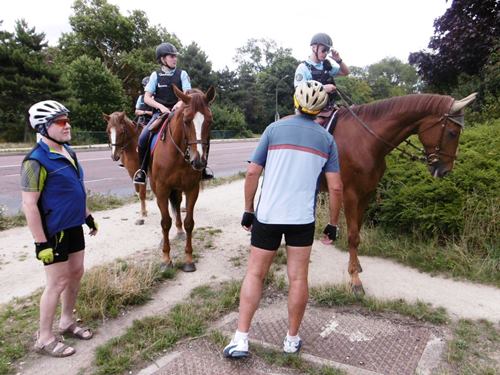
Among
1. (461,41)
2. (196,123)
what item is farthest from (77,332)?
(461,41)

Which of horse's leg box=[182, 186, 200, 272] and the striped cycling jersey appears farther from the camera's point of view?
horse's leg box=[182, 186, 200, 272]

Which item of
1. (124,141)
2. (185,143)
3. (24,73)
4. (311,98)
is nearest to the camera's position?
(311,98)

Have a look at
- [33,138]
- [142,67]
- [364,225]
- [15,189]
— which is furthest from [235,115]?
[364,225]

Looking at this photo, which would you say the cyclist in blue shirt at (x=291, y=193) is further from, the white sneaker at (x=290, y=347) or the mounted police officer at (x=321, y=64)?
the mounted police officer at (x=321, y=64)

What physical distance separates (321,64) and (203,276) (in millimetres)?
3512

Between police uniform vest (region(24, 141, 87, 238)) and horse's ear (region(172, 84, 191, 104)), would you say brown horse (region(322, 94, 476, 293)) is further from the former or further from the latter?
police uniform vest (region(24, 141, 87, 238))

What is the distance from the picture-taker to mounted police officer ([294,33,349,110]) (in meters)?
5.29

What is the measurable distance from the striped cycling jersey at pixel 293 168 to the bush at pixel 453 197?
3319mm

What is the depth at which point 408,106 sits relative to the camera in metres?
4.54

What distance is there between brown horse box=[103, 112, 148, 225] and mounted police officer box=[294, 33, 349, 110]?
170 inches

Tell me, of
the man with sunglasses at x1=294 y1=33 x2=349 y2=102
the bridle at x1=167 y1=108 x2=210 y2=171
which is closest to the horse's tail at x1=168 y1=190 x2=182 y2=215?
the bridle at x1=167 y1=108 x2=210 y2=171

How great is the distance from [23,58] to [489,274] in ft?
99.0

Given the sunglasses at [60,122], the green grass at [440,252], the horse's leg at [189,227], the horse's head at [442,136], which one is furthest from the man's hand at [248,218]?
the green grass at [440,252]

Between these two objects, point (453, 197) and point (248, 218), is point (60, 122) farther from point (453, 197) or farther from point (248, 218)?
point (453, 197)
